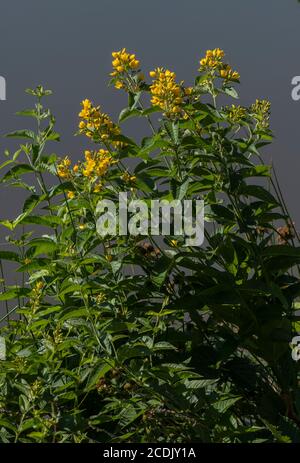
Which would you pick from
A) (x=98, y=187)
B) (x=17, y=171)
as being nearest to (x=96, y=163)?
(x=98, y=187)

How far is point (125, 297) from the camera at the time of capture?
109 inches

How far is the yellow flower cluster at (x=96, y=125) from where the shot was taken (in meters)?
2.64

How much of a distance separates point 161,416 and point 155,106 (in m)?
0.94

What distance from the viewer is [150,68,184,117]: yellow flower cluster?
8.63 ft

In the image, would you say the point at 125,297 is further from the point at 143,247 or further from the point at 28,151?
the point at 28,151

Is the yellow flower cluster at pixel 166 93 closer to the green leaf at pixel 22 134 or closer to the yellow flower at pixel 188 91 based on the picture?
the yellow flower at pixel 188 91

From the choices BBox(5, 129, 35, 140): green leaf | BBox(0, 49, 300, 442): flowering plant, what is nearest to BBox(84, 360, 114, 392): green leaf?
BBox(0, 49, 300, 442): flowering plant

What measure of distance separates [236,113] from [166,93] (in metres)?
0.29

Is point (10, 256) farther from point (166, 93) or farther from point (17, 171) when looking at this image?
point (166, 93)

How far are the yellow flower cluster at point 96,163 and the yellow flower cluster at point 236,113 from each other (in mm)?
436

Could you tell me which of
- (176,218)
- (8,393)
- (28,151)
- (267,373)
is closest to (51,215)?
(28,151)

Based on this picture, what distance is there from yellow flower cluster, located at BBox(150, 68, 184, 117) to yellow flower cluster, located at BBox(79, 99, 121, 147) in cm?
15

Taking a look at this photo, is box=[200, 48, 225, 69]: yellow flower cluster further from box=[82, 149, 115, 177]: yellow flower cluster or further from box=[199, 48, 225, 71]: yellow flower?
box=[82, 149, 115, 177]: yellow flower cluster

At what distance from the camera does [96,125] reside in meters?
2.64
